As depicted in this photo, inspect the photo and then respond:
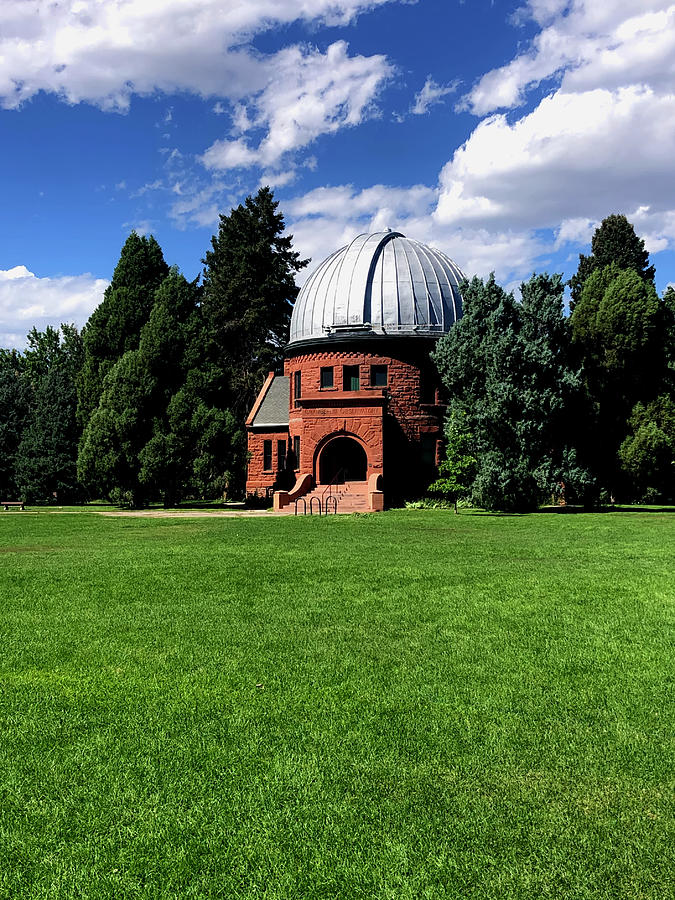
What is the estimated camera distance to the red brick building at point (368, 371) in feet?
109

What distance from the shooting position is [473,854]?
361 cm

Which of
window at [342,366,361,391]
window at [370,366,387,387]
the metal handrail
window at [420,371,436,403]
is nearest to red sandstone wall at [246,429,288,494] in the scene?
the metal handrail

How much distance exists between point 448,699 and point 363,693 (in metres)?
0.68

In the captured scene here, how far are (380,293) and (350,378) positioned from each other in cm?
445

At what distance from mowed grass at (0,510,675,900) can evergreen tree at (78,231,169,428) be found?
1086 inches

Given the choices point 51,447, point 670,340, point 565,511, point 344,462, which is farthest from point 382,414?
point 51,447

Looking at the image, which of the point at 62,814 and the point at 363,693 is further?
the point at 363,693

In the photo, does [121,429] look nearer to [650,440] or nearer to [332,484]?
[332,484]

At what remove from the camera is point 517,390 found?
2786 cm

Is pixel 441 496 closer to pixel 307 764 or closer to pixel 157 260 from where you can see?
pixel 157 260

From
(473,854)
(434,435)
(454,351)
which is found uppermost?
(454,351)

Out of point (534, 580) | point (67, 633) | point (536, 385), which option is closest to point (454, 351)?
point (536, 385)

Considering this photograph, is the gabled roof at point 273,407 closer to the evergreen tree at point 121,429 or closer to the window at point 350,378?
the window at point 350,378

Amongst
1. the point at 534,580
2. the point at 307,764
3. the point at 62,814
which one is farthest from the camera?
the point at 534,580
